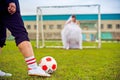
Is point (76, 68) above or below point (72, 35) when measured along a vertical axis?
above

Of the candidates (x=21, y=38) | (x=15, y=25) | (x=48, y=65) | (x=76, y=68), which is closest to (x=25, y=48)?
(x=21, y=38)

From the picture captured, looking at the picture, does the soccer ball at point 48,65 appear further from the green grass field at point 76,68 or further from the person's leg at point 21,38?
the person's leg at point 21,38

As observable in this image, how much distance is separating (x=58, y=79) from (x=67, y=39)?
9404 mm

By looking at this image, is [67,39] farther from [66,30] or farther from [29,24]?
[29,24]

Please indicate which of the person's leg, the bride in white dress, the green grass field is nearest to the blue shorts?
the person's leg

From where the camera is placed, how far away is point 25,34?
10.7ft

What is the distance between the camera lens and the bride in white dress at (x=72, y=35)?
12461 millimetres

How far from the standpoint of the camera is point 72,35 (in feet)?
40.8

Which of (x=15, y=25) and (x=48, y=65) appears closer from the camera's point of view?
(x=15, y=25)

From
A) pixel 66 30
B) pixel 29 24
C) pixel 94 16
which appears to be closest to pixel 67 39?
pixel 66 30

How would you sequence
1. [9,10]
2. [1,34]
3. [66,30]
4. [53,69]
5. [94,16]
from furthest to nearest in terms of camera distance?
[94,16]
[66,30]
[53,69]
[1,34]
[9,10]

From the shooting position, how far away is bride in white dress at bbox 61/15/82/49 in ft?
40.9

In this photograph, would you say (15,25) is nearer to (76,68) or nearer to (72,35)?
(76,68)

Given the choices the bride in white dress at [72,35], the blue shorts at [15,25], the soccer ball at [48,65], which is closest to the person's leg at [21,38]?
the blue shorts at [15,25]
